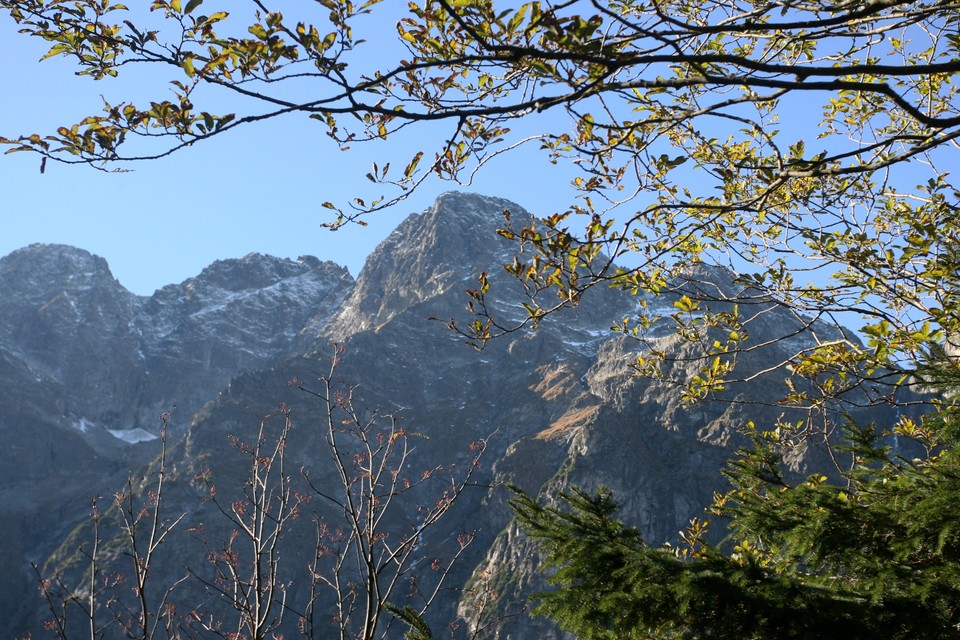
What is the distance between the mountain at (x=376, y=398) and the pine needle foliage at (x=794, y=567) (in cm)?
5351

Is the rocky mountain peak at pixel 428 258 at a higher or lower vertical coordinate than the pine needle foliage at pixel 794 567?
higher

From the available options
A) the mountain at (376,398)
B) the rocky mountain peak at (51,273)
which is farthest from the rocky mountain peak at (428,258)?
the rocky mountain peak at (51,273)

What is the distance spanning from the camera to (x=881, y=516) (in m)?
5.50

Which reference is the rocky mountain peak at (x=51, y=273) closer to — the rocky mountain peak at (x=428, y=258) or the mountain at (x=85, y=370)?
the mountain at (x=85, y=370)

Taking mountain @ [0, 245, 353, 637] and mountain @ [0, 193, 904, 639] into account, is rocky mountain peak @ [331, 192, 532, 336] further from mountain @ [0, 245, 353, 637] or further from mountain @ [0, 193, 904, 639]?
mountain @ [0, 245, 353, 637]

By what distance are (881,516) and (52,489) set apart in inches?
5942

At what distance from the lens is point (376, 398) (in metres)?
138

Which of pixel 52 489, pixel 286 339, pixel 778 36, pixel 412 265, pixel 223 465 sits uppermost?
pixel 412 265

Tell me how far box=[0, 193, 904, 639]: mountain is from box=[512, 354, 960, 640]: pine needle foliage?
53514 mm

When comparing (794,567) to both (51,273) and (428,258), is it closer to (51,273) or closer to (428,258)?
(428,258)

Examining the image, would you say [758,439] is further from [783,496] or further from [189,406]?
[189,406]

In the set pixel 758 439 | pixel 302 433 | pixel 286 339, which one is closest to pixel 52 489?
pixel 302 433

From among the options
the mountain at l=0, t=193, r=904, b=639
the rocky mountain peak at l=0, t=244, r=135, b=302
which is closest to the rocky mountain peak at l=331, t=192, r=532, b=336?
the mountain at l=0, t=193, r=904, b=639

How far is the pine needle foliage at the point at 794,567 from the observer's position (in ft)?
15.9
